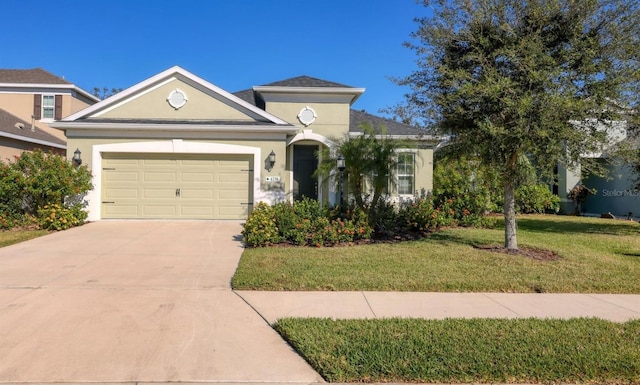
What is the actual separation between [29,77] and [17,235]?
47.9 feet

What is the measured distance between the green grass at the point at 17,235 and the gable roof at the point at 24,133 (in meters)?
6.33

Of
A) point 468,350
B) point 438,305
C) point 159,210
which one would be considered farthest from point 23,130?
point 468,350

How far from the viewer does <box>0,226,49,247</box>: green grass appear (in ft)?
32.3

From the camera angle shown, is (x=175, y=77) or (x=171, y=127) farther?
(x=175, y=77)

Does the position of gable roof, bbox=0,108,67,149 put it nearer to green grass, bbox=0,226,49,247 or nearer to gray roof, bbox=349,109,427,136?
green grass, bbox=0,226,49,247

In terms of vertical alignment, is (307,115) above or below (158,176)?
above

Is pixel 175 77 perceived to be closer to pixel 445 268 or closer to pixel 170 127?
pixel 170 127

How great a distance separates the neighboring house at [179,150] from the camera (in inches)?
513

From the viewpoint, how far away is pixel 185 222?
1298 centimetres

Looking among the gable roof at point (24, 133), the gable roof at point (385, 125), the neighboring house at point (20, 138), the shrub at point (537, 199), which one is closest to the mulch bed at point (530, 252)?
the gable roof at point (385, 125)

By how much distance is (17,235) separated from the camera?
1073cm

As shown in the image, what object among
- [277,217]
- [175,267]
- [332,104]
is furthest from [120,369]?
[332,104]

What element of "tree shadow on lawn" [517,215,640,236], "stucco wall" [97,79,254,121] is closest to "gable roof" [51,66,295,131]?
"stucco wall" [97,79,254,121]

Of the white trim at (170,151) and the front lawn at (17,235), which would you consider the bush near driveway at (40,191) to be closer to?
the front lawn at (17,235)
